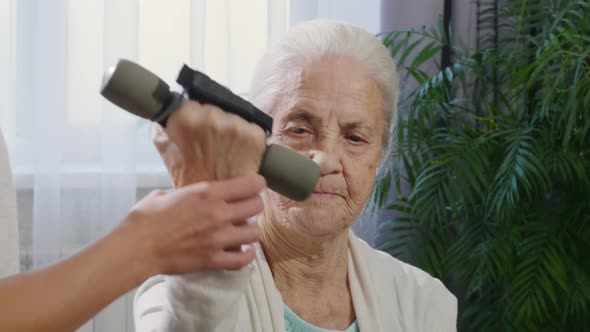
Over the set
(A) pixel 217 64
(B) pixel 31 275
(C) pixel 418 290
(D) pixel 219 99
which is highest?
(D) pixel 219 99

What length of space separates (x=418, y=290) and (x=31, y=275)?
3.52ft

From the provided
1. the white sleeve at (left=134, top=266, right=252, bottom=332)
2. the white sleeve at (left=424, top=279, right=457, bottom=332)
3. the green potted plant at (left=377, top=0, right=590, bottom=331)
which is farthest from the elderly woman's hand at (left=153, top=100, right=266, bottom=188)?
the green potted plant at (left=377, top=0, right=590, bottom=331)

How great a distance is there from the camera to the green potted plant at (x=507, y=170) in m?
2.29

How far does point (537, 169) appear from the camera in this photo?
2301 millimetres

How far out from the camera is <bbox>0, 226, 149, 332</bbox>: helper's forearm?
0.64 metres

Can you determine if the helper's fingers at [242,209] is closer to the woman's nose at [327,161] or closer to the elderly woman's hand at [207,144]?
the elderly woman's hand at [207,144]

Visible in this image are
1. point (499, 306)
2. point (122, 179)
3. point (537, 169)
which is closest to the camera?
point (537, 169)

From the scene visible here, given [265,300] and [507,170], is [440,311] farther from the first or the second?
[507,170]

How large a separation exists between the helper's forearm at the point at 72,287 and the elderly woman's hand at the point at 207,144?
12 centimetres

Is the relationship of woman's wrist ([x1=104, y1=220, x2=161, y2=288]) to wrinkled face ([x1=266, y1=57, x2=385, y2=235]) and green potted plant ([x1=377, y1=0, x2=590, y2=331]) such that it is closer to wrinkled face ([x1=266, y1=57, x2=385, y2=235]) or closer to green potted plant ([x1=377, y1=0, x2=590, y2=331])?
wrinkled face ([x1=266, y1=57, x2=385, y2=235])

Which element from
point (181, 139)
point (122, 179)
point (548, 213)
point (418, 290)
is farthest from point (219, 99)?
point (122, 179)

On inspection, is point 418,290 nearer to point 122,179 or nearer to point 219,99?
point 219,99

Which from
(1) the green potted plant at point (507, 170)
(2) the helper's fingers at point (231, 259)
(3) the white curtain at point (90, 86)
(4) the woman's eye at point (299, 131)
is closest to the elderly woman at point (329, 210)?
(4) the woman's eye at point (299, 131)

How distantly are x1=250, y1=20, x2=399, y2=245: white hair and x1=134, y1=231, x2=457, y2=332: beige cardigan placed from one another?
1.04ft
